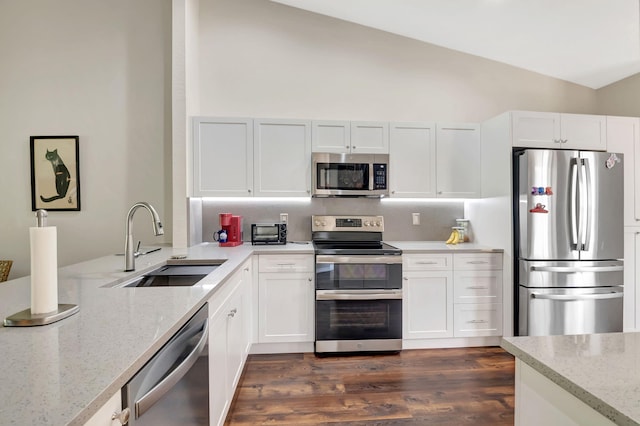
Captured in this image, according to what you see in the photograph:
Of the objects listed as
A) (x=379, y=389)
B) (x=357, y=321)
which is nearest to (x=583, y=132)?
(x=357, y=321)

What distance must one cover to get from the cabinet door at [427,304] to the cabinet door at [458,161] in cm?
89

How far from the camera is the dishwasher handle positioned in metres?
0.81

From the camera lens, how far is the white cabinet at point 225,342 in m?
1.51

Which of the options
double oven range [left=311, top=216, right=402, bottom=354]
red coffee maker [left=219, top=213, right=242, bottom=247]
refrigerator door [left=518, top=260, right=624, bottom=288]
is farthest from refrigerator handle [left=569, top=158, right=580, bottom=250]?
red coffee maker [left=219, top=213, right=242, bottom=247]

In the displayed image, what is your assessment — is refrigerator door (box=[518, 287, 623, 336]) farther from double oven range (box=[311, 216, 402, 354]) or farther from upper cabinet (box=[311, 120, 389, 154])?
upper cabinet (box=[311, 120, 389, 154])

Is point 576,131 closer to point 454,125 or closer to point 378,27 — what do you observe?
point 454,125

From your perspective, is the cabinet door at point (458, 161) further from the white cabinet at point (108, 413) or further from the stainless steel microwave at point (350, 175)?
the white cabinet at point (108, 413)

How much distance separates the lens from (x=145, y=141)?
319 cm

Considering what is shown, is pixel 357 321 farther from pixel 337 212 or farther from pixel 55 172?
pixel 55 172

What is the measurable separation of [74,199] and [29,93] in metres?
1.09

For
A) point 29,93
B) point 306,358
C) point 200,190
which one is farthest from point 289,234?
point 29,93

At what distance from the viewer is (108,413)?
0.69 metres

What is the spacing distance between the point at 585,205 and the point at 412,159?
1.54m

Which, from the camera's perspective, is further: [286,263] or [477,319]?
[477,319]
